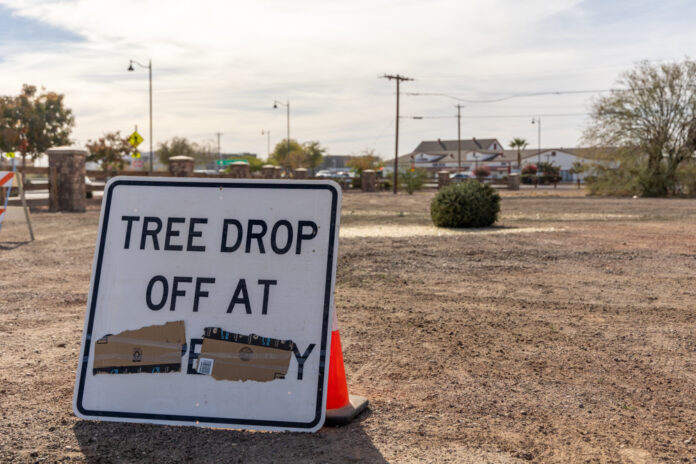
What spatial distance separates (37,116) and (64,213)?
38129 mm

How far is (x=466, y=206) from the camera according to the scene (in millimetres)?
15953

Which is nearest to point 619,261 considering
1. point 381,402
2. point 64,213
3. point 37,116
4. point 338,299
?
point 338,299

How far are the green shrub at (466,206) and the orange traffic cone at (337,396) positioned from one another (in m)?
12.5

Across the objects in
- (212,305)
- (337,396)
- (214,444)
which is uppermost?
(212,305)

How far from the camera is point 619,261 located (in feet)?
33.4

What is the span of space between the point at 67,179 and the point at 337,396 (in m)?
21.4

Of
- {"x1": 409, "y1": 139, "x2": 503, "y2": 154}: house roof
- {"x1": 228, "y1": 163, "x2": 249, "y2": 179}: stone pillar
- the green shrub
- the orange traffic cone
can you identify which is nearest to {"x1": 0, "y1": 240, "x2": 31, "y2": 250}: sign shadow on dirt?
the green shrub

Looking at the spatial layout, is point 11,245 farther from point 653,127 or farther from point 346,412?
point 653,127

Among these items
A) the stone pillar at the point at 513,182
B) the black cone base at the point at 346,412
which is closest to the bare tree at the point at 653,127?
the stone pillar at the point at 513,182

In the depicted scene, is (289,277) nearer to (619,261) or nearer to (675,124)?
(619,261)

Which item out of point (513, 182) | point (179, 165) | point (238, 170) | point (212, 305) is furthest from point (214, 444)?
point (513, 182)

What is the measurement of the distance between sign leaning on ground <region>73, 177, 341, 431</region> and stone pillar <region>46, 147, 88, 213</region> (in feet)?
68.2

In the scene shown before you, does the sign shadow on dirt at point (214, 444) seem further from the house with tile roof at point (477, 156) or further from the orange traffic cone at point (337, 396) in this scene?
the house with tile roof at point (477, 156)

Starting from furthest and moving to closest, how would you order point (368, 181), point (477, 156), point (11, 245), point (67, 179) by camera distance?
point (477, 156)
point (368, 181)
point (67, 179)
point (11, 245)
